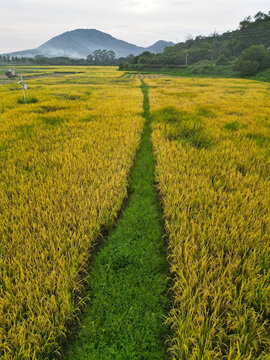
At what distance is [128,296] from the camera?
1899mm

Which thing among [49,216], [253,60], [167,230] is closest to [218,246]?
[167,230]

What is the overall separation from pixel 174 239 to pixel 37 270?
5.15 feet

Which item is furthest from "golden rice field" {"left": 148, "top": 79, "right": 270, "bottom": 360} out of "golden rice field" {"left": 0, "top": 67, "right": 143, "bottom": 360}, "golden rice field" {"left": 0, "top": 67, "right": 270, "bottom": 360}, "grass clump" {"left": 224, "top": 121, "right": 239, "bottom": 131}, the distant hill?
the distant hill

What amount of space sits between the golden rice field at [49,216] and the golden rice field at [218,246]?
986 mm

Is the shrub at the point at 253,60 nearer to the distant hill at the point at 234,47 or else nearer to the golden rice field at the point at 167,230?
the distant hill at the point at 234,47

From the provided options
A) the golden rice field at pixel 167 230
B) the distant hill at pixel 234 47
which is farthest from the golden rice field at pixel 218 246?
the distant hill at pixel 234 47

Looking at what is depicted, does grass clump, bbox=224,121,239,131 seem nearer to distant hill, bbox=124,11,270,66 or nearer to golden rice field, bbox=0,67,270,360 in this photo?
golden rice field, bbox=0,67,270,360

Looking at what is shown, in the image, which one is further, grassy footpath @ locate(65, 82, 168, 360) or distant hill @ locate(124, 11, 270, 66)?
distant hill @ locate(124, 11, 270, 66)

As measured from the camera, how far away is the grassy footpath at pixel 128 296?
1.54 metres

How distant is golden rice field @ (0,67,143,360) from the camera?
1501 millimetres

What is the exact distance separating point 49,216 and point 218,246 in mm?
2187

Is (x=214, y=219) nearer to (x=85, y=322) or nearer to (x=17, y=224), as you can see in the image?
(x=85, y=322)

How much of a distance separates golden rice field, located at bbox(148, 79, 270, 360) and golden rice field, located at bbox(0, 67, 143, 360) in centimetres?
99

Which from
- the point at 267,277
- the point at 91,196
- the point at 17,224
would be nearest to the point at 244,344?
the point at 267,277
